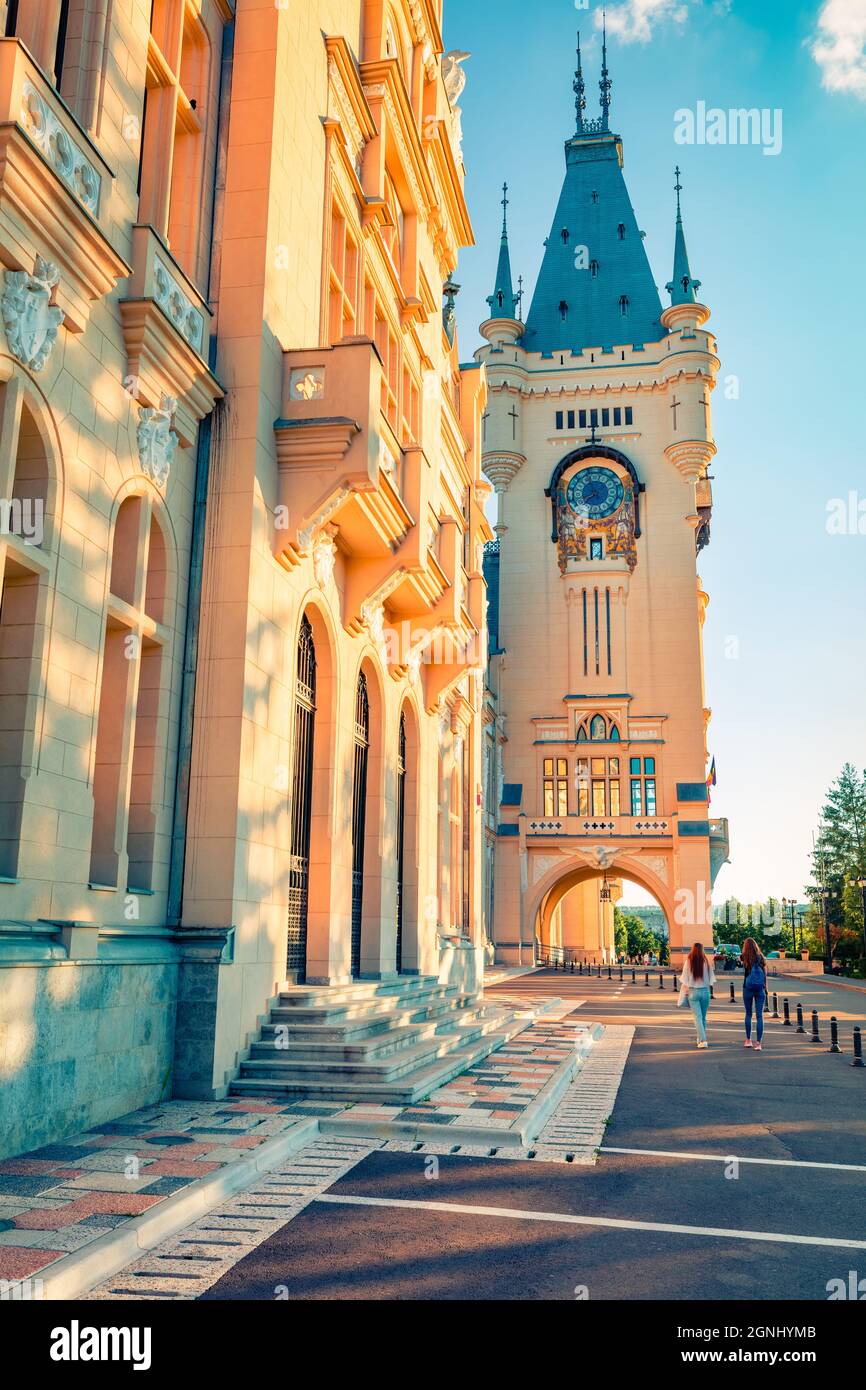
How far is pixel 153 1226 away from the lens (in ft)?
19.8

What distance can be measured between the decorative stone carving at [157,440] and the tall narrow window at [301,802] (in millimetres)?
3535

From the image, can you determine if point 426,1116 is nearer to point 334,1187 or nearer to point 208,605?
point 334,1187

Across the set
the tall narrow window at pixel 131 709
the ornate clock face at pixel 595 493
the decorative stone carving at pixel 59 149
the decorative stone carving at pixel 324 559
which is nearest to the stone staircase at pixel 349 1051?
the tall narrow window at pixel 131 709

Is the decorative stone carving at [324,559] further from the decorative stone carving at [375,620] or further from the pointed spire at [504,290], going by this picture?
the pointed spire at [504,290]

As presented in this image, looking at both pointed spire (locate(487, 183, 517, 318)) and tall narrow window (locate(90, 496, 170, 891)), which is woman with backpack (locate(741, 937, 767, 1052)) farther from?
pointed spire (locate(487, 183, 517, 318))

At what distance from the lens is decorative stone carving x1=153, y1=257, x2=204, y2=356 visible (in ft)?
33.6

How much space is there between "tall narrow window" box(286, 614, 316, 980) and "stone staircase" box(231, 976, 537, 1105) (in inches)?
27.3

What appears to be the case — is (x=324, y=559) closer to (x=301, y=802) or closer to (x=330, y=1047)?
(x=301, y=802)

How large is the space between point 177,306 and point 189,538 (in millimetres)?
2316

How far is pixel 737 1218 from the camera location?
7.08m

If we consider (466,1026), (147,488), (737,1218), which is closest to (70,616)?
(147,488)

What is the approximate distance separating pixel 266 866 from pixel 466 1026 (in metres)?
5.96

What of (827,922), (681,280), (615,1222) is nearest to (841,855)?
(827,922)
